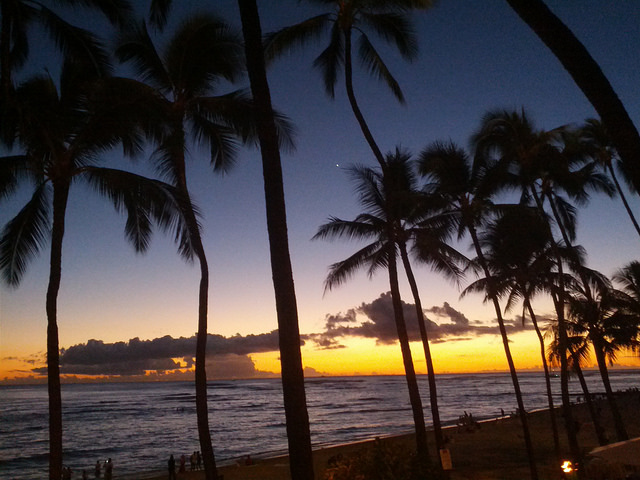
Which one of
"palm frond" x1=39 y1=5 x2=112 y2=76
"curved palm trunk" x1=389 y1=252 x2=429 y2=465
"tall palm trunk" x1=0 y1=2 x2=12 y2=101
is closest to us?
"tall palm trunk" x1=0 y1=2 x2=12 y2=101

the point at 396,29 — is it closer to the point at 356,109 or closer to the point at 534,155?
the point at 356,109

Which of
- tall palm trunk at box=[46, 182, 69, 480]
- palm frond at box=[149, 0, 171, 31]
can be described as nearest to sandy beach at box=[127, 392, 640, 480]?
tall palm trunk at box=[46, 182, 69, 480]

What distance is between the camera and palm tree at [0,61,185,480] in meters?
9.55

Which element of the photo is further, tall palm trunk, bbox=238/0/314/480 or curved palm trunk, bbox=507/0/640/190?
tall palm trunk, bbox=238/0/314/480

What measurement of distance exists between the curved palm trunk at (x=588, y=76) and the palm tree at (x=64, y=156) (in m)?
8.07

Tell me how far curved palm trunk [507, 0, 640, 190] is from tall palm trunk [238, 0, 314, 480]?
140 inches

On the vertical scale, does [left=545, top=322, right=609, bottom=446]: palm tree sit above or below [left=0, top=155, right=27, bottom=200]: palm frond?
below

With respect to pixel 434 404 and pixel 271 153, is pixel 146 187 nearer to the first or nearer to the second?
pixel 271 153

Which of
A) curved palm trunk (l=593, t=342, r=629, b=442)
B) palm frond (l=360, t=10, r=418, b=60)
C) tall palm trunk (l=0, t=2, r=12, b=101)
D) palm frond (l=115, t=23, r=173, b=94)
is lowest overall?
curved palm trunk (l=593, t=342, r=629, b=442)

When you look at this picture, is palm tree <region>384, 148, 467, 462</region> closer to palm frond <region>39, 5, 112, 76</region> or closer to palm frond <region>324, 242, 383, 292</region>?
palm frond <region>324, 242, 383, 292</region>

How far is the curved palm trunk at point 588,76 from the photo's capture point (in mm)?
3746

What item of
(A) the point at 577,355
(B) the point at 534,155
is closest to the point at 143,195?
(B) the point at 534,155

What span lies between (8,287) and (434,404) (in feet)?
42.7

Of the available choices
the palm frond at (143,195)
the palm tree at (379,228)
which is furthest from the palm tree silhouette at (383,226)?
the palm frond at (143,195)
